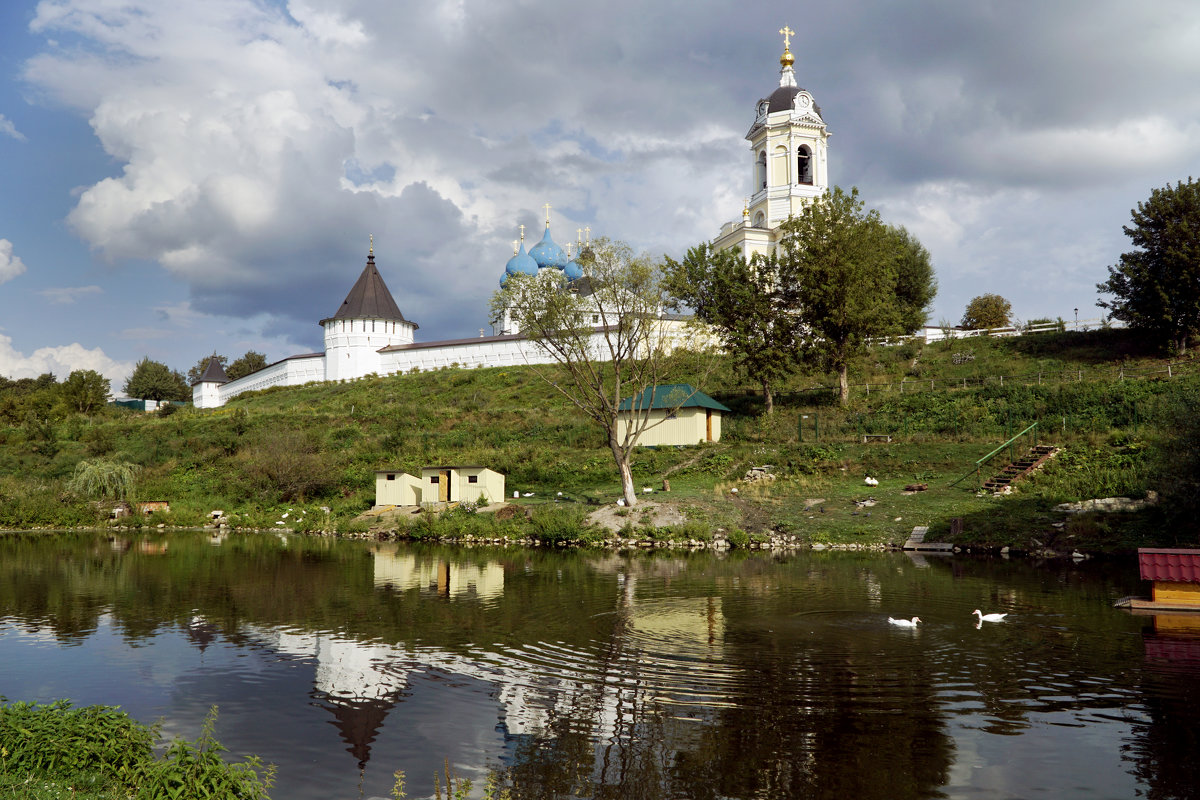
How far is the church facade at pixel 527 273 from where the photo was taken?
68562 millimetres

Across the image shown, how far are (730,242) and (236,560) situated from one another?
52.9 meters

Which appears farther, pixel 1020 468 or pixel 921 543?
pixel 1020 468

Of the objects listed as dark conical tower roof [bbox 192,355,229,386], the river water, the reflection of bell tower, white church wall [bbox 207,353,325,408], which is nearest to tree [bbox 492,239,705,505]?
the river water

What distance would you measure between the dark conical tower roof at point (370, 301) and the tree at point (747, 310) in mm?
38959

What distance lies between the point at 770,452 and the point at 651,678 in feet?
93.2

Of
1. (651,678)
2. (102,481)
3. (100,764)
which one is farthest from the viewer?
(102,481)

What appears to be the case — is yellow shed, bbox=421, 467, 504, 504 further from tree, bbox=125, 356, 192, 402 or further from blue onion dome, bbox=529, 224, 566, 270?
tree, bbox=125, 356, 192, 402

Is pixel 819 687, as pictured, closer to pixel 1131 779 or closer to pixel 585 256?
pixel 1131 779

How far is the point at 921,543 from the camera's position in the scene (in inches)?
1043

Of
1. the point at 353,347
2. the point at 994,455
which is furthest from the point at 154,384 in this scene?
the point at 994,455

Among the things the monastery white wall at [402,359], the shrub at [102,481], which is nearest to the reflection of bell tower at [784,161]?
the monastery white wall at [402,359]

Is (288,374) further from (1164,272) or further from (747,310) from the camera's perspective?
(1164,272)

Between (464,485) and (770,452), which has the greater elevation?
(770,452)

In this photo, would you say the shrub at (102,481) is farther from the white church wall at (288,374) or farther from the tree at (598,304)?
the white church wall at (288,374)
